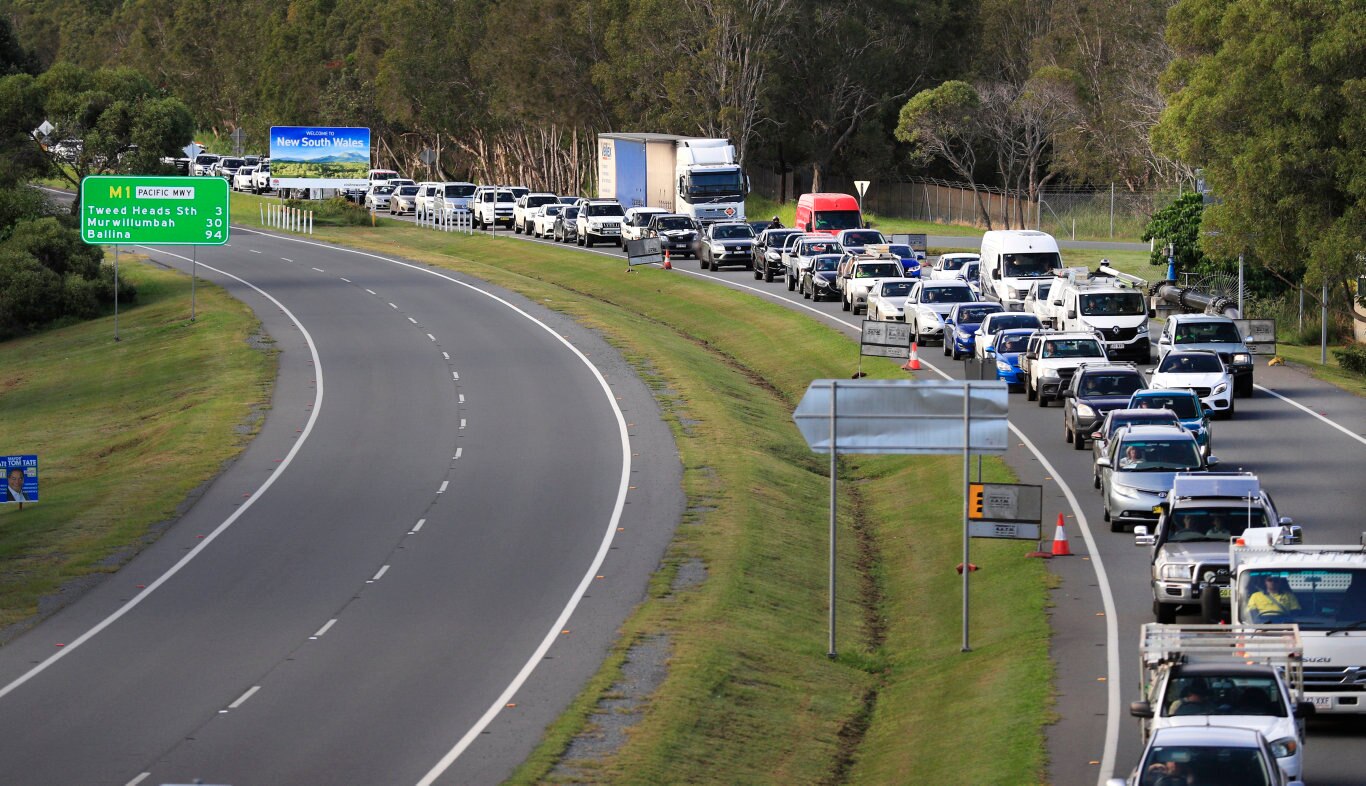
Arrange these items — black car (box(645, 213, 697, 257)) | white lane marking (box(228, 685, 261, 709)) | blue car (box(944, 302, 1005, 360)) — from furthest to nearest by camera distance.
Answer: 1. black car (box(645, 213, 697, 257))
2. blue car (box(944, 302, 1005, 360))
3. white lane marking (box(228, 685, 261, 709))

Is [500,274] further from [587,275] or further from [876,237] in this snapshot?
[876,237]

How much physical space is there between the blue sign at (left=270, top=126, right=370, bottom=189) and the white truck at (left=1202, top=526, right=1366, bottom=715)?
3340 inches

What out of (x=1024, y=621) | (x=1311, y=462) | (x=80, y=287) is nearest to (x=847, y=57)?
(x=80, y=287)

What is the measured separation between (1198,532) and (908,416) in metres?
4.41

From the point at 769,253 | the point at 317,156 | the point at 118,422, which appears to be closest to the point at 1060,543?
the point at 118,422

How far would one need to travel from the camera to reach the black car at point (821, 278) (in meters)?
58.1

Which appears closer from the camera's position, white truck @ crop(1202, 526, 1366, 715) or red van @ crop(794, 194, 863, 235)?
white truck @ crop(1202, 526, 1366, 715)

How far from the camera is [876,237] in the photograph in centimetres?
6425

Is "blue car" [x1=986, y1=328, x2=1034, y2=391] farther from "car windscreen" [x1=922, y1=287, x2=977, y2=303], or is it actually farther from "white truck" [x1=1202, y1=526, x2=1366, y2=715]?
"white truck" [x1=1202, y1=526, x2=1366, y2=715]

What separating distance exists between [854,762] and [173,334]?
42.5 meters

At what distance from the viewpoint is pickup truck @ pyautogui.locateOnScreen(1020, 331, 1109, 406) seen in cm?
3897

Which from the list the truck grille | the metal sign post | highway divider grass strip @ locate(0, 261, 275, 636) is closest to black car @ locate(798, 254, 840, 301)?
highway divider grass strip @ locate(0, 261, 275, 636)

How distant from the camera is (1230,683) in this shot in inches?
631

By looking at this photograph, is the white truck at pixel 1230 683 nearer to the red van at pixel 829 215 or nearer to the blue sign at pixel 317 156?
the red van at pixel 829 215
